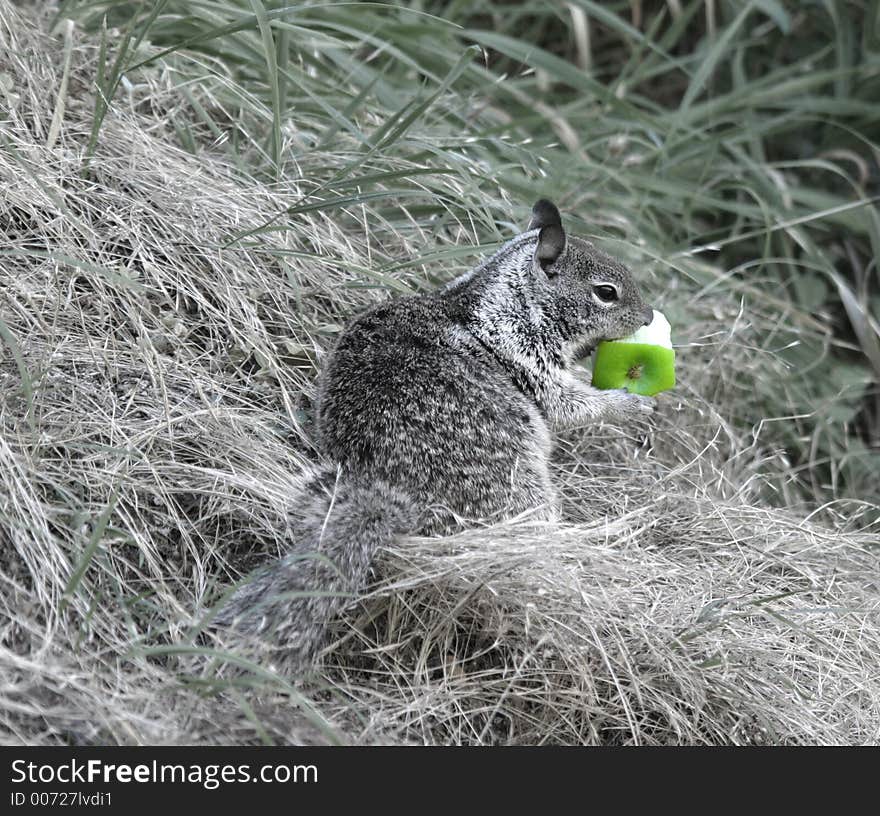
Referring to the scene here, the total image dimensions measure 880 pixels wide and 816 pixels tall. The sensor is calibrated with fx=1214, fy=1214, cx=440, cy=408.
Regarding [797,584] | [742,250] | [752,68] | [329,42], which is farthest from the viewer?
[752,68]

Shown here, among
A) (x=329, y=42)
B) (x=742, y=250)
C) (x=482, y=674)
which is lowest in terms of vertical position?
(x=742, y=250)

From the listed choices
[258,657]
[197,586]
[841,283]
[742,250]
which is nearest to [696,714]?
[258,657]

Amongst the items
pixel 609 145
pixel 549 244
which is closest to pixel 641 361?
pixel 549 244

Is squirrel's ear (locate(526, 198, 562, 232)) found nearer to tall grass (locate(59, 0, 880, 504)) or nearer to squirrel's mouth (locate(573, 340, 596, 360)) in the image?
tall grass (locate(59, 0, 880, 504))

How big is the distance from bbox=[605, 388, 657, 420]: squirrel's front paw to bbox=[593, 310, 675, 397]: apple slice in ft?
0.16

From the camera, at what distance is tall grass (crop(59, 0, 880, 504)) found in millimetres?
4039

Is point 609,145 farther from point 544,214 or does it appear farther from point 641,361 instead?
point 641,361

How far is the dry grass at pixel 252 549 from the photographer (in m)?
2.60

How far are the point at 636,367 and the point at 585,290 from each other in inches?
12.1

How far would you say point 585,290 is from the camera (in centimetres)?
365

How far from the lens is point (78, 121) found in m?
3.90

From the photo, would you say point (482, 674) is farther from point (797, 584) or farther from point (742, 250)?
point (742, 250)

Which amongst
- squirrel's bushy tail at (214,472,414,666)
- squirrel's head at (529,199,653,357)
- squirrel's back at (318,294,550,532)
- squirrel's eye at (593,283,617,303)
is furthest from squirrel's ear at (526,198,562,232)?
squirrel's bushy tail at (214,472,414,666)

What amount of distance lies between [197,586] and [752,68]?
14.5 ft
